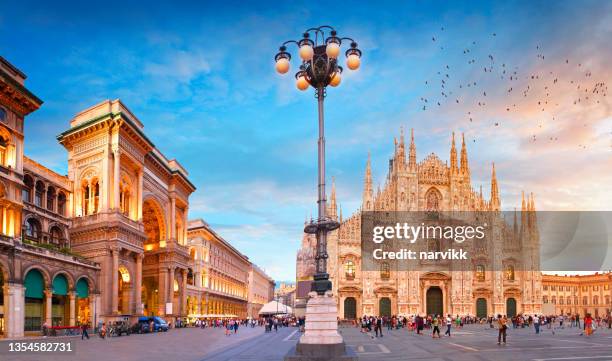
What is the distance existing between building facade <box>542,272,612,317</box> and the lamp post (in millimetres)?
127916

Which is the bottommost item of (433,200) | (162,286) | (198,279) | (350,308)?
(350,308)

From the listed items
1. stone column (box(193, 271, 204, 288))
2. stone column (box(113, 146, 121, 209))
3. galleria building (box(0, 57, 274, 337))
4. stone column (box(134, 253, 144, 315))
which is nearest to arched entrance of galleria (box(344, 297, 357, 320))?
stone column (box(193, 271, 204, 288))

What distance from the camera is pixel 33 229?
45625 millimetres

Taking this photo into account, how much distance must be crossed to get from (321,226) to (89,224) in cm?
3429

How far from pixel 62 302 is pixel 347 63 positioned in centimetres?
3300

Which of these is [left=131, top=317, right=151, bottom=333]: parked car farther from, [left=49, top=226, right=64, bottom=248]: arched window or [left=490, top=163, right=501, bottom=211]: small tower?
[left=490, top=163, right=501, bottom=211]: small tower

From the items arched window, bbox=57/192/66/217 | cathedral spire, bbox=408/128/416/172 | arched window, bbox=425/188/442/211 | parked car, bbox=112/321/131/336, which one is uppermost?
cathedral spire, bbox=408/128/416/172

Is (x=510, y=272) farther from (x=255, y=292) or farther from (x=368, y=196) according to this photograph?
(x=255, y=292)

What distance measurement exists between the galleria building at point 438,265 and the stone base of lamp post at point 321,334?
58.5m

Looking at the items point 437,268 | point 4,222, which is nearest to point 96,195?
point 4,222

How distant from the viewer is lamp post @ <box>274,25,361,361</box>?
59.5ft

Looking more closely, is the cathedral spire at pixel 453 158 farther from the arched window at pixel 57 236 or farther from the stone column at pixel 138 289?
the arched window at pixel 57 236

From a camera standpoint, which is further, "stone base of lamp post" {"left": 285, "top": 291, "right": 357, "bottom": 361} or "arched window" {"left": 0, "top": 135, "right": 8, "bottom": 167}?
"arched window" {"left": 0, "top": 135, "right": 8, "bottom": 167}

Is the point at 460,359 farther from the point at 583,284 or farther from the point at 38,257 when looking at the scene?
the point at 583,284
